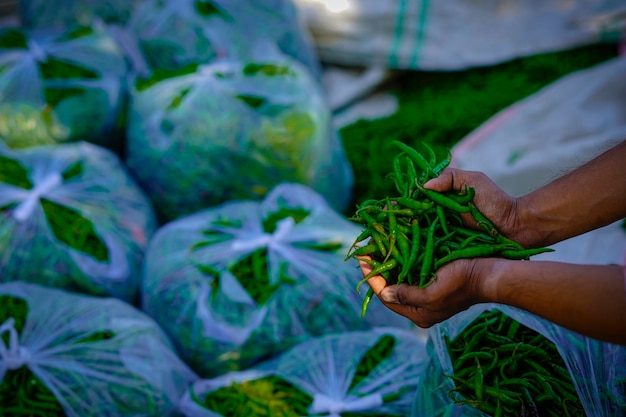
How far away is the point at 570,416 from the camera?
3.92 feet

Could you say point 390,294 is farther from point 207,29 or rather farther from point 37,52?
point 37,52

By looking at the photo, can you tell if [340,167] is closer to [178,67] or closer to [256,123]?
[256,123]

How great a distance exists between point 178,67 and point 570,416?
2.19 m

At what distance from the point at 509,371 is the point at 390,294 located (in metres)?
0.31

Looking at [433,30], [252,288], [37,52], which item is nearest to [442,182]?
[252,288]

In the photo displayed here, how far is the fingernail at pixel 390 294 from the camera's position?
1186 millimetres

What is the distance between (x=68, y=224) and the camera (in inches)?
80.4

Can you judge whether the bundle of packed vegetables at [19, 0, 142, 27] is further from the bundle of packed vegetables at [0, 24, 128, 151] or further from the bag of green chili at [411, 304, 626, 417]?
the bag of green chili at [411, 304, 626, 417]

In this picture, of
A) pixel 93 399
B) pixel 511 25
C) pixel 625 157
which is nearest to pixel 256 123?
pixel 93 399

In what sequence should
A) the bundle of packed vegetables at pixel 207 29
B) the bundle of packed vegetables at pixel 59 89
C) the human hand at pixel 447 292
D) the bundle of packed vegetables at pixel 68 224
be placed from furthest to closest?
the bundle of packed vegetables at pixel 207 29 < the bundle of packed vegetables at pixel 59 89 < the bundle of packed vegetables at pixel 68 224 < the human hand at pixel 447 292

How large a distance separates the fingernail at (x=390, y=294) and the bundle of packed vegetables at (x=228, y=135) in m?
1.18

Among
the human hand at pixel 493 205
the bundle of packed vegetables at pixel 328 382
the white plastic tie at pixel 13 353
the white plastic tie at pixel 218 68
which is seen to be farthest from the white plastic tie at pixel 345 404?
the white plastic tie at pixel 218 68

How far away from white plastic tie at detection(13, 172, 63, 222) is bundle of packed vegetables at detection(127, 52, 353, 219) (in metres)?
0.37

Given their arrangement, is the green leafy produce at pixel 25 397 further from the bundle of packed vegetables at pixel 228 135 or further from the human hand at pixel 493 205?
the human hand at pixel 493 205
